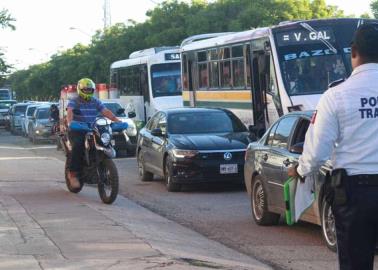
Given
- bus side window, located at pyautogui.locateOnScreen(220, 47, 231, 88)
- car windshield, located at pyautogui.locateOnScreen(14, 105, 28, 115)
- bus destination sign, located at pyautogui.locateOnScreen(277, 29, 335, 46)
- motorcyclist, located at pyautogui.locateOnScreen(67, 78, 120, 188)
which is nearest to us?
motorcyclist, located at pyautogui.locateOnScreen(67, 78, 120, 188)

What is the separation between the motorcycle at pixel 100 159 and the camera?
36.6 feet

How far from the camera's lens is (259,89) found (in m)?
17.2

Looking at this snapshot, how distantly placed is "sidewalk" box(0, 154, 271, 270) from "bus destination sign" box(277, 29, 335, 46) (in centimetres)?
572

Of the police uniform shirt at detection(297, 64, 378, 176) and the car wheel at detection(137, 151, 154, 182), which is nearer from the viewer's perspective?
the police uniform shirt at detection(297, 64, 378, 176)

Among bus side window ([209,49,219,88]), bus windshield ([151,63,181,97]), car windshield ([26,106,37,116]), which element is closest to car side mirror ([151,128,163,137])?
bus side window ([209,49,219,88])

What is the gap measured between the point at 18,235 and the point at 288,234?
126 inches

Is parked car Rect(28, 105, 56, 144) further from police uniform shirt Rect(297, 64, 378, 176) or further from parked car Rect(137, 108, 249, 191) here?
police uniform shirt Rect(297, 64, 378, 176)

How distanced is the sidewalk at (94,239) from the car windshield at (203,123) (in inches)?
110

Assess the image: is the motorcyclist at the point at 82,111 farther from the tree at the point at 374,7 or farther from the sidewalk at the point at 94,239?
the tree at the point at 374,7

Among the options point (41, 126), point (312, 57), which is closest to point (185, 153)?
point (312, 57)

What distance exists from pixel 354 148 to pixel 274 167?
5200 millimetres

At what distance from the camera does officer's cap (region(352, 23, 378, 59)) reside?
13.4 ft

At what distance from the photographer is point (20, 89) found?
123062 mm

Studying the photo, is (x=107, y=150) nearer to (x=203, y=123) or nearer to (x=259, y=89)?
(x=203, y=123)
